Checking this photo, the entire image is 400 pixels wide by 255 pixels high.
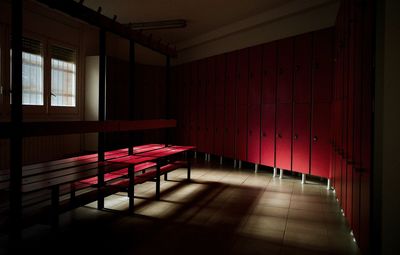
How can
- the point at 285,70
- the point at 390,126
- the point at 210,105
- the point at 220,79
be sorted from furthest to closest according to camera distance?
the point at 210,105
the point at 220,79
the point at 285,70
the point at 390,126

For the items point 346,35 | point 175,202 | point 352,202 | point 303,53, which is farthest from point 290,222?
point 303,53

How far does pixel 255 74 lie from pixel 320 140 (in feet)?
5.67

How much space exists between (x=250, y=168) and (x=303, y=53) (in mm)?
2394

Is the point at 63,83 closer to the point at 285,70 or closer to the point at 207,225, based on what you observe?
the point at 285,70

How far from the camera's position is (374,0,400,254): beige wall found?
1680 mm

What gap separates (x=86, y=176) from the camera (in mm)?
2510

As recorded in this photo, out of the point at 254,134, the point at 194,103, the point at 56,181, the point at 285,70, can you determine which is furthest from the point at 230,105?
the point at 56,181

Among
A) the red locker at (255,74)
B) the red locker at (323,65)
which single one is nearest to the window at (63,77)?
the red locker at (255,74)

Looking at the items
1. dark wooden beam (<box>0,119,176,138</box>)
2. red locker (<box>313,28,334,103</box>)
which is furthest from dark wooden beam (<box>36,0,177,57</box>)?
red locker (<box>313,28,334,103</box>)

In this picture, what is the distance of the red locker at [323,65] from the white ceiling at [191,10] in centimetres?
109

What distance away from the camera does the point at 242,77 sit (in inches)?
228

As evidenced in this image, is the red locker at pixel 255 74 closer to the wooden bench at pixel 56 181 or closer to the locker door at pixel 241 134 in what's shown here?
the locker door at pixel 241 134

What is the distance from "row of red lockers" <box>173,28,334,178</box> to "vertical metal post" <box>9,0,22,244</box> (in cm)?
374

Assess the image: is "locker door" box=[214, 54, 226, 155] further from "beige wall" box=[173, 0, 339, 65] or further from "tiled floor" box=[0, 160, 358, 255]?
"tiled floor" box=[0, 160, 358, 255]
